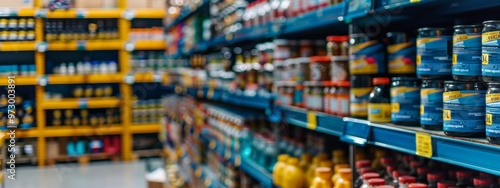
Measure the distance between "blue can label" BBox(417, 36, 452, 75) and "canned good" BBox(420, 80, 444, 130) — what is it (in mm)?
31

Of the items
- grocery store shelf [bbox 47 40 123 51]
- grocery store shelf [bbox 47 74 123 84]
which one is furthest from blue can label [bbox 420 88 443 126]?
grocery store shelf [bbox 47 74 123 84]

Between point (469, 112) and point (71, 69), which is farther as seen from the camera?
point (71, 69)

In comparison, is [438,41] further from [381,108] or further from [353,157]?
[353,157]

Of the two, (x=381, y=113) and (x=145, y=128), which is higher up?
(x=381, y=113)

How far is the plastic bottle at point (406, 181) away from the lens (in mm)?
→ 1600

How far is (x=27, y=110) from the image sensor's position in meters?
2.15

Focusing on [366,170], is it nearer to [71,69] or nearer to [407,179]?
[407,179]

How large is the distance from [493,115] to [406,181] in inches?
17.0

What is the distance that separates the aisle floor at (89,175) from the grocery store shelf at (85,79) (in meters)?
0.98

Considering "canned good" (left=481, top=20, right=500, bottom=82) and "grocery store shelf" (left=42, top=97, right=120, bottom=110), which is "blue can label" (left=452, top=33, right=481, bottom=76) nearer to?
"canned good" (left=481, top=20, right=500, bottom=82)

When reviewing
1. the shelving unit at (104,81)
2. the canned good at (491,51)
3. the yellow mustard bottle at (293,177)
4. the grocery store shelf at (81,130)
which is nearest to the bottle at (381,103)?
the canned good at (491,51)

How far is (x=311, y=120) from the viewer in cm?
220

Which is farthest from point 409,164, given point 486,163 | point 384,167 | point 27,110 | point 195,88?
point 195,88

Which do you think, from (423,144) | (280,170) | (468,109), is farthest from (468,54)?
(280,170)
